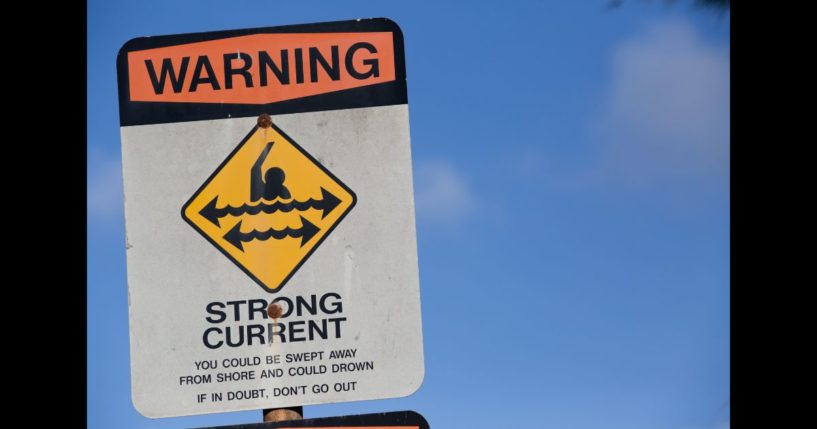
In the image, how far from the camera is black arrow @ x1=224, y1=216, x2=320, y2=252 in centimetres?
261

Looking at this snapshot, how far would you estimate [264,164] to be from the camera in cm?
263

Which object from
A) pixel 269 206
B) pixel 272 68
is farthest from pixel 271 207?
pixel 272 68

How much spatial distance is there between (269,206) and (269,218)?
0.03 metres

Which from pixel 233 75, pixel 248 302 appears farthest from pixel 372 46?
pixel 248 302

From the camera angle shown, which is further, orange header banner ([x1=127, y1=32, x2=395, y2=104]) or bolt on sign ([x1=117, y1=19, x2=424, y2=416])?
orange header banner ([x1=127, y1=32, x2=395, y2=104])

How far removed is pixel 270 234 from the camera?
2.62 meters

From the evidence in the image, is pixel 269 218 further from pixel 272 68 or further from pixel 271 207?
pixel 272 68

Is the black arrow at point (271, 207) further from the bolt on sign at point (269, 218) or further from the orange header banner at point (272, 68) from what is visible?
the orange header banner at point (272, 68)

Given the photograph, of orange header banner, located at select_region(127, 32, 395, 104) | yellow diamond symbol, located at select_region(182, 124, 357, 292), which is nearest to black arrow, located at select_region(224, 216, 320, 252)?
yellow diamond symbol, located at select_region(182, 124, 357, 292)

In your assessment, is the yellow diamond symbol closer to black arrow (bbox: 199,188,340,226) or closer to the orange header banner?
black arrow (bbox: 199,188,340,226)

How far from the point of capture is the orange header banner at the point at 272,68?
2.68m

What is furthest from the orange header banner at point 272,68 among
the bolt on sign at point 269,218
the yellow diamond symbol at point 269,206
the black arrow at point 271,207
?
the black arrow at point 271,207

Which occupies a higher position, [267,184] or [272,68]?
[272,68]
